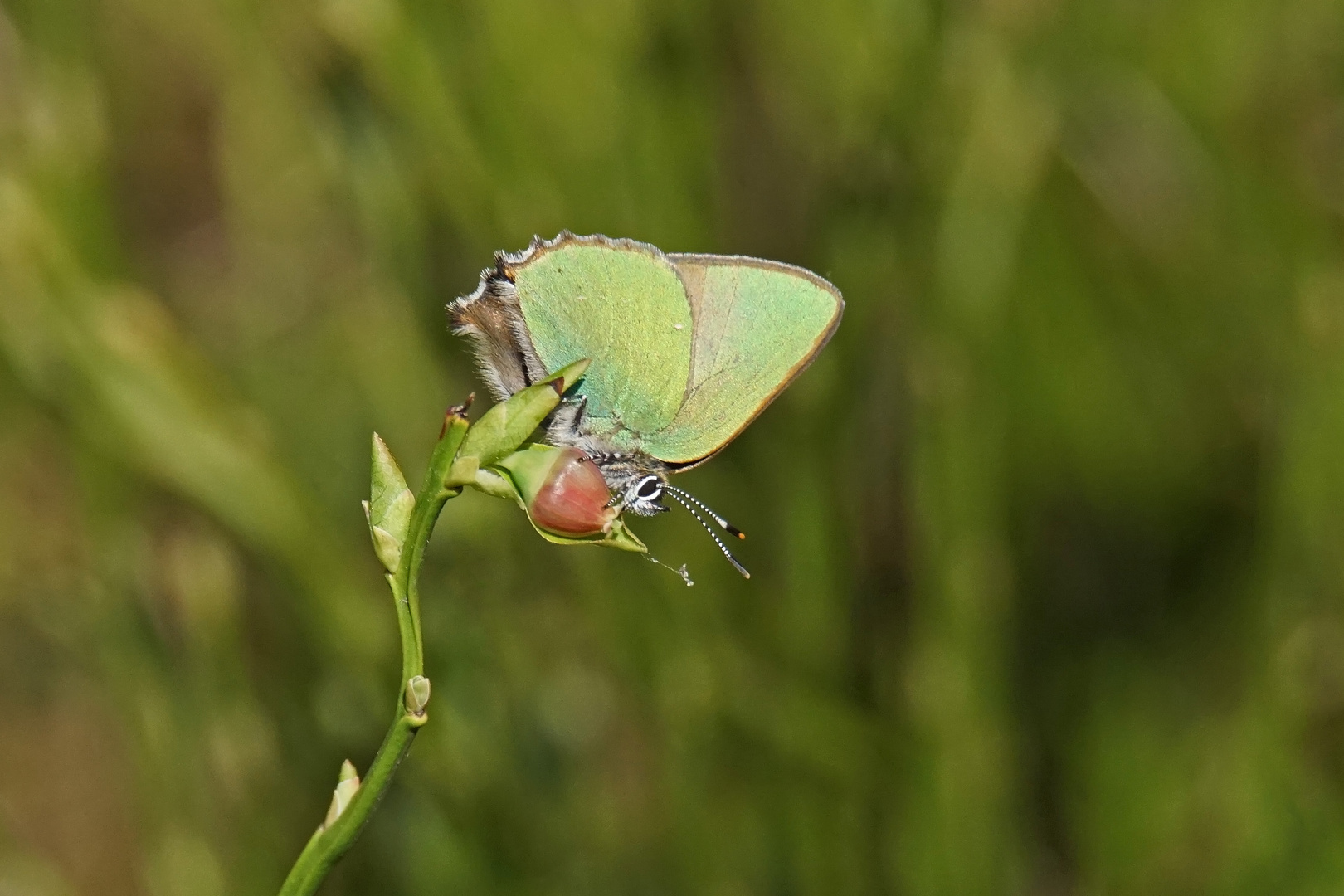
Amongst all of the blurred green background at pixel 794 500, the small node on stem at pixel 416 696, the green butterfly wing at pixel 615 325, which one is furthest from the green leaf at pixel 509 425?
the blurred green background at pixel 794 500

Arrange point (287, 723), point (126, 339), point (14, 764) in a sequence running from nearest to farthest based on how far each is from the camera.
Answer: point (126, 339) < point (287, 723) < point (14, 764)

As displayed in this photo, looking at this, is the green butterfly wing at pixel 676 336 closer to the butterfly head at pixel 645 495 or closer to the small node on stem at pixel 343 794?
the butterfly head at pixel 645 495

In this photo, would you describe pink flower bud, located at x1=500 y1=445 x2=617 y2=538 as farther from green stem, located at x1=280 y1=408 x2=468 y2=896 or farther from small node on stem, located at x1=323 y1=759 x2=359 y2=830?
small node on stem, located at x1=323 y1=759 x2=359 y2=830

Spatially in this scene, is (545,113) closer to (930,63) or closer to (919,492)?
(930,63)

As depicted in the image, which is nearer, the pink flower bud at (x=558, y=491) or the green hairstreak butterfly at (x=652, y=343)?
the pink flower bud at (x=558, y=491)

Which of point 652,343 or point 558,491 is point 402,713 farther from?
point 652,343

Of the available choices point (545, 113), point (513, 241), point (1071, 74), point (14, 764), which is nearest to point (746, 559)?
point (513, 241)
